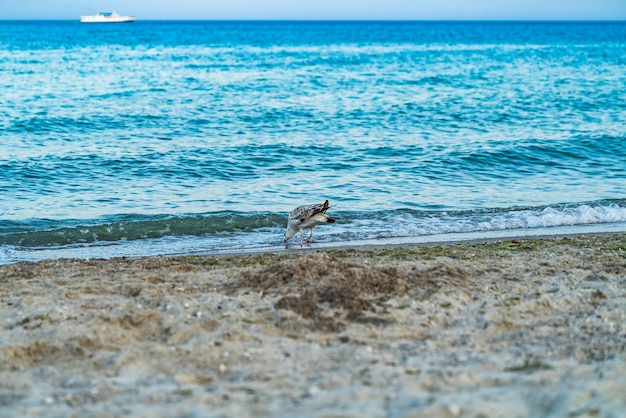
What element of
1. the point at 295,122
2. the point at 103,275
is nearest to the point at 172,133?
the point at 295,122

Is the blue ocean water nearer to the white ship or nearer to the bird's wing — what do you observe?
the bird's wing

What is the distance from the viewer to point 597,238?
10695 millimetres

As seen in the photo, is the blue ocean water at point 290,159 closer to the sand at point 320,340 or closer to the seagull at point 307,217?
the seagull at point 307,217

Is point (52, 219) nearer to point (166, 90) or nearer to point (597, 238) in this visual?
point (597, 238)

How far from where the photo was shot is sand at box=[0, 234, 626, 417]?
15.8 feet

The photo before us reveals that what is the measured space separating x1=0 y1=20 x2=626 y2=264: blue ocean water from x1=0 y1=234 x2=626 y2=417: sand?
11.5 ft

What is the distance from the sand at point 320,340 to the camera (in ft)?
15.8

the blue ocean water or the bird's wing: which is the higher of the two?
the bird's wing

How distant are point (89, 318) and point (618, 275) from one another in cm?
522

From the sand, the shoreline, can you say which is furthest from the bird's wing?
the sand

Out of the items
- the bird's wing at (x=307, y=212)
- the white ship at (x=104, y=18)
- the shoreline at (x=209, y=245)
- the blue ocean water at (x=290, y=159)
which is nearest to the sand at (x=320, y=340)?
the shoreline at (x=209, y=245)

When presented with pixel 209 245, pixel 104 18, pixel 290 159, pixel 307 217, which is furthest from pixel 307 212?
pixel 104 18

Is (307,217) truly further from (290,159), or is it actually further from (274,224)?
(290,159)

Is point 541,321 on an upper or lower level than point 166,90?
upper
